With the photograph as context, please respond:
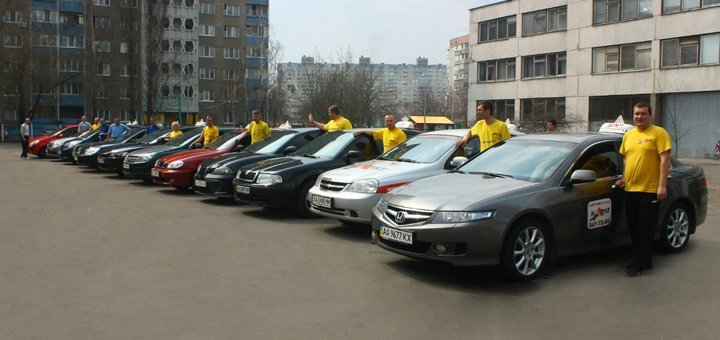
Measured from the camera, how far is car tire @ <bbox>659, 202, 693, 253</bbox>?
25.4 feet

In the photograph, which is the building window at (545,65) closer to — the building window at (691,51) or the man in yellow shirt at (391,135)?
the building window at (691,51)

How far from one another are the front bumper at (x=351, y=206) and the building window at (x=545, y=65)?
38821mm

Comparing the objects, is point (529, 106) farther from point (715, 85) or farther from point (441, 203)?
point (441, 203)

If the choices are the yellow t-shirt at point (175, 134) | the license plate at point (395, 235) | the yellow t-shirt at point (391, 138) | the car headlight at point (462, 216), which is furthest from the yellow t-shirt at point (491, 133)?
the yellow t-shirt at point (175, 134)

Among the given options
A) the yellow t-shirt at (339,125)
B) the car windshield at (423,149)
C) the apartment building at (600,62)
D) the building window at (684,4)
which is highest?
the building window at (684,4)

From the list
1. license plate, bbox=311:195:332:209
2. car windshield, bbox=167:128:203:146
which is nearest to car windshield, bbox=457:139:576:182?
license plate, bbox=311:195:332:209

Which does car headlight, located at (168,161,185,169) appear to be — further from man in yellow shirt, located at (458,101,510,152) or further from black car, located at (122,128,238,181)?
man in yellow shirt, located at (458,101,510,152)

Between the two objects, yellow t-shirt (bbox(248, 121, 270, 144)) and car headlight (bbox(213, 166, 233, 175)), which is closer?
car headlight (bbox(213, 166, 233, 175))

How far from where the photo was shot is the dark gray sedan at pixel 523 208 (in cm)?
609

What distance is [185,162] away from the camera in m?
13.8

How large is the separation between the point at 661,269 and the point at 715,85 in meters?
33.3

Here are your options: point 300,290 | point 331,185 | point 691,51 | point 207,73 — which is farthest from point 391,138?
point 207,73

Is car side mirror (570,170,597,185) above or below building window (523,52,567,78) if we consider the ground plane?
below

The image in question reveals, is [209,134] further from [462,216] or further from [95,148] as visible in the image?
[462,216]
